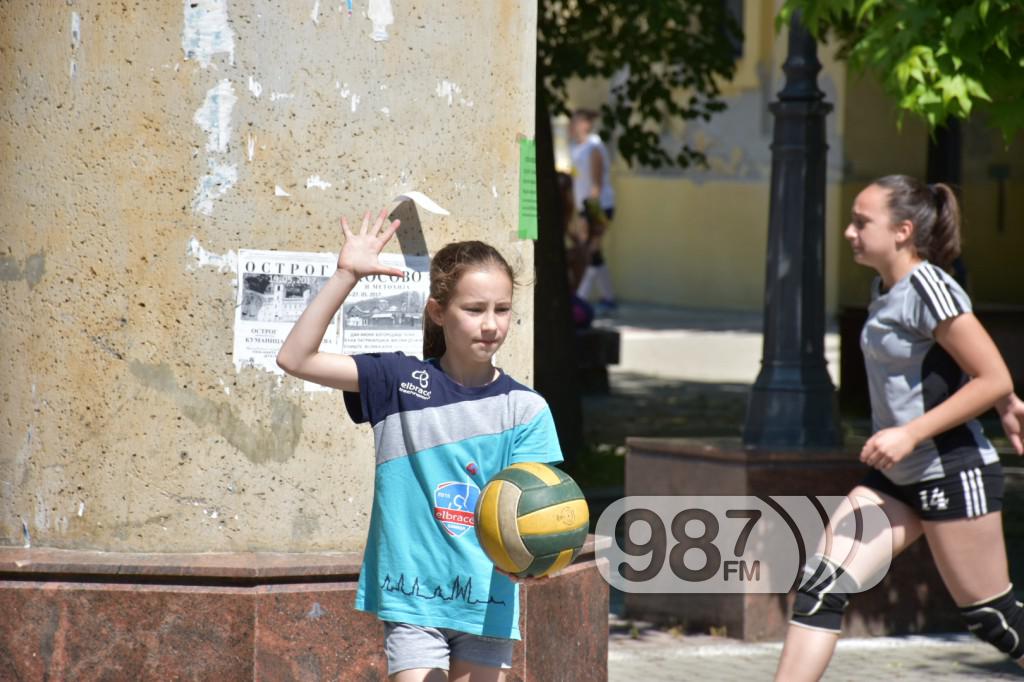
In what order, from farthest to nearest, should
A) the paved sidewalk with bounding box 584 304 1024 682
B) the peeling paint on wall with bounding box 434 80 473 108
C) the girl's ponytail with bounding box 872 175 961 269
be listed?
the paved sidewalk with bounding box 584 304 1024 682, the girl's ponytail with bounding box 872 175 961 269, the peeling paint on wall with bounding box 434 80 473 108

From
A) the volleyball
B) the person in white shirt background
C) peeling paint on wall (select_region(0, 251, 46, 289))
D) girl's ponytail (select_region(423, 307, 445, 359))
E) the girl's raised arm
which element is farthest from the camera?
the person in white shirt background

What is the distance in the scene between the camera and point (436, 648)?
4523 mm

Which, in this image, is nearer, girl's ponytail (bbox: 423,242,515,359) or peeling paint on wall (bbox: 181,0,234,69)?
girl's ponytail (bbox: 423,242,515,359)

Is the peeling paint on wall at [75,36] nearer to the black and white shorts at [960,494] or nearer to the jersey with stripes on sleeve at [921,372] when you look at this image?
the jersey with stripes on sleeve at [921,372]

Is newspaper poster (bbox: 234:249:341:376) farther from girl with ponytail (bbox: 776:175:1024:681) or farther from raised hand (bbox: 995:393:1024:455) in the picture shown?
raised hand (bbox: 995:393:1024:455)

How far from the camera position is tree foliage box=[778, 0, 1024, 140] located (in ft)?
23.2

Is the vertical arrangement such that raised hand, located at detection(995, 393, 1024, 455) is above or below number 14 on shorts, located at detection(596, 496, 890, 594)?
above

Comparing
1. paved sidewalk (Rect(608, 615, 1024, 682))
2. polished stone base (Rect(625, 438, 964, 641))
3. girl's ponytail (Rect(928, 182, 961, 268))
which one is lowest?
paved sidewalk (Rect(608, 615, 1024, 682))

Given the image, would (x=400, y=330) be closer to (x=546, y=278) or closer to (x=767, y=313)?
(x=767, y=313)

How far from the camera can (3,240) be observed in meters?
5.48

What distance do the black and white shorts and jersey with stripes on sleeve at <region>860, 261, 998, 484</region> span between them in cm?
2

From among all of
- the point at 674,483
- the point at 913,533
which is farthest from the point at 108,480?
the point at 674,483

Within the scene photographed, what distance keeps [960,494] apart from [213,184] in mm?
2307

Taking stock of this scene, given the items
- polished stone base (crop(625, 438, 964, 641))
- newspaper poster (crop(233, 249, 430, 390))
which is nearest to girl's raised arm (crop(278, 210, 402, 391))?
newspaper poster (crop(233, 249, 430, 390))
